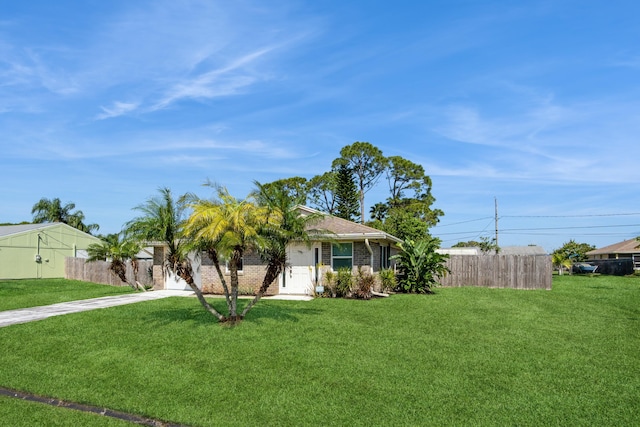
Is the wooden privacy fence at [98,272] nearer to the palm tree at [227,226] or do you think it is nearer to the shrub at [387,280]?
the shrub at [387,280]

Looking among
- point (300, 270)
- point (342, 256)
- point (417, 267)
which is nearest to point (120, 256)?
point (300, 270)

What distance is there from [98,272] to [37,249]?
10126 millimetres

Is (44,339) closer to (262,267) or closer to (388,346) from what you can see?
(388,346)

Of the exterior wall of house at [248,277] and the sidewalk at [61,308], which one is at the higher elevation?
the exterior wall of house at [248,277]

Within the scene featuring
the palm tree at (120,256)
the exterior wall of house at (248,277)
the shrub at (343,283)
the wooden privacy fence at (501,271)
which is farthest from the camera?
the wooden privacy fence at (501,271)

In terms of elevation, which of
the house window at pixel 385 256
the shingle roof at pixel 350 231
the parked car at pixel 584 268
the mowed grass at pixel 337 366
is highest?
the shingle roof at pixel 350 231

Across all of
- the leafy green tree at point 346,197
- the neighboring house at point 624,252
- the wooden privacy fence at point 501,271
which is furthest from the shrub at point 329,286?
the neighboring house at point 624,252

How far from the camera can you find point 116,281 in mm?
27250

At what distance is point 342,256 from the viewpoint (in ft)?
61.4

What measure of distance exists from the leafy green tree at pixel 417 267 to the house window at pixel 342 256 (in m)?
3.22

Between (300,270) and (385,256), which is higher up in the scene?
(385,256)

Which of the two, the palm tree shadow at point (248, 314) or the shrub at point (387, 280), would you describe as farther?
the shrub at point (387, 280)

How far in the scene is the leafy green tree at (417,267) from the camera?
20.1 meters

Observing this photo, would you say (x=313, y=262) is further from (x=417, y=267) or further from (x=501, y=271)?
(x=501, y=271)
